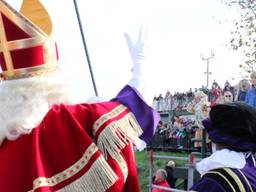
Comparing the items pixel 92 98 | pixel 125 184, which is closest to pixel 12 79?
pixel 92 98

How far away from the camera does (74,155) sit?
2.15 m

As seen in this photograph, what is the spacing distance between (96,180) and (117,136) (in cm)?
22

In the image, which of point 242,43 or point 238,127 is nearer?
point 238,127

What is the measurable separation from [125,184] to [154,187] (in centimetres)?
569

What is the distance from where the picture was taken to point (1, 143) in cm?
225

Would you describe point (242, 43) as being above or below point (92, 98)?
below

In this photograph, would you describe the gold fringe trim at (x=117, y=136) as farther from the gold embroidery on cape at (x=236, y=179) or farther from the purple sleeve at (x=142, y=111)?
the gold embroidery on cape at (x=236, y=179)

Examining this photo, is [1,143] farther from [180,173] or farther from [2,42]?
[180,173]

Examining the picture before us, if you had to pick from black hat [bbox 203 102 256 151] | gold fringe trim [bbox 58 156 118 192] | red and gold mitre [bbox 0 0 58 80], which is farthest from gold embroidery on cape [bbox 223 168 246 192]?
red and gold mitre [bbox 0 0 58 80]

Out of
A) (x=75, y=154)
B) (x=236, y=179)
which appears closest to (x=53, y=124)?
(x=75, y=154)

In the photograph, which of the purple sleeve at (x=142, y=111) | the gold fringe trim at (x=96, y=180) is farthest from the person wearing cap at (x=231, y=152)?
the gold fringe trim at (x=96, y=180)

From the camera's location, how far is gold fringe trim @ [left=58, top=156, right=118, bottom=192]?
2.11 m

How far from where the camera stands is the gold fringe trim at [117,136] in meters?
2.15

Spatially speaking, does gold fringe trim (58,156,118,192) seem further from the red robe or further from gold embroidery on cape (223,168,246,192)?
gold embroidery on cape (223,168,246,192)
